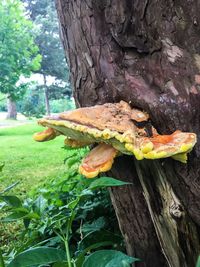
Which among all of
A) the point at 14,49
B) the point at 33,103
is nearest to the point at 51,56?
the point at 33,103

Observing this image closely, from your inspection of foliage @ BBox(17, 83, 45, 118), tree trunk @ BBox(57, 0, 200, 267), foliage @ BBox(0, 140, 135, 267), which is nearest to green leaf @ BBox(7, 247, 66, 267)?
foliage @ BBox(0, 140, 135, 267)

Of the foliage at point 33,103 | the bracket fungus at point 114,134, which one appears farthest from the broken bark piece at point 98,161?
the foliage at point 33,103

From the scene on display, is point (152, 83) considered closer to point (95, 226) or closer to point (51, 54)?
point (95, 226)

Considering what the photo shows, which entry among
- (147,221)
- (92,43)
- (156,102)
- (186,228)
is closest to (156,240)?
(147,221)

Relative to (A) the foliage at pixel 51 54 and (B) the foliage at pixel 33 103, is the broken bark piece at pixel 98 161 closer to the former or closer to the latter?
(B) the foliage at pixel 33 103

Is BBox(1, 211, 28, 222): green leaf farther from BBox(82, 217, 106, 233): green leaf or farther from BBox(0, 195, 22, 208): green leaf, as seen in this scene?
BBox(82, 217, 106, 233): green leaf

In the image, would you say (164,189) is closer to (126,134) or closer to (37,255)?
(126,134)

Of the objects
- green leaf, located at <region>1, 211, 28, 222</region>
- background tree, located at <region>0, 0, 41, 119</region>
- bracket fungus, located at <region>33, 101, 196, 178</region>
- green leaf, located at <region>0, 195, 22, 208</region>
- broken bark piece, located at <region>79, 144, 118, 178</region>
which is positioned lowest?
green leaf, located at <region>1, 211, 28, 222</region>
